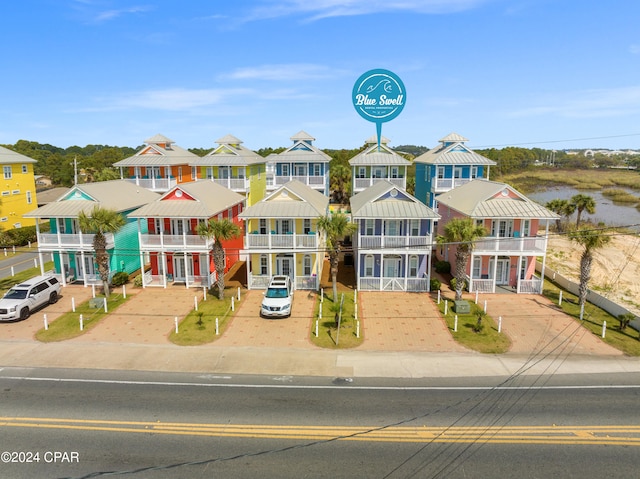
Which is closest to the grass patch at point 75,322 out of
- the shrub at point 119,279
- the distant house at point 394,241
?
the shrub at point 119,279

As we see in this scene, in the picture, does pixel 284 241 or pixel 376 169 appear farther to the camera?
pixel 376 169

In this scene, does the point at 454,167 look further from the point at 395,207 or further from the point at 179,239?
the point at 179,239

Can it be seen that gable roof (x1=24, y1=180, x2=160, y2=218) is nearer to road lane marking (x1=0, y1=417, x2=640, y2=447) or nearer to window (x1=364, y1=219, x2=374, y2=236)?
window (x1=364, y1=219, x2=374, y2=236)

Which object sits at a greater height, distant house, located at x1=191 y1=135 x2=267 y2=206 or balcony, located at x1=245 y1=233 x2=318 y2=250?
distant house, located at x1=191 y1=135 x2=267 y2=206

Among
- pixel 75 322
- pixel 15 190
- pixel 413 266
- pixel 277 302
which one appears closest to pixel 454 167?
pixel 413 266

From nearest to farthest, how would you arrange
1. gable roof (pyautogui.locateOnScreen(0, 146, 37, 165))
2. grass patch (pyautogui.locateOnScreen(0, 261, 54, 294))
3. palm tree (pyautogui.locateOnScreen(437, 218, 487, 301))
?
palm tree (pyautogui.locateOnScreen(437, 218, 487, 301))
grass patch (pyautogui.locateOnScreen(0, 261, 54, 294))
gable roof (pyautogui.locateOnScreen(0, 146, 37, 165))

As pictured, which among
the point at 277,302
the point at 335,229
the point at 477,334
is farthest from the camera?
the point at 335,229

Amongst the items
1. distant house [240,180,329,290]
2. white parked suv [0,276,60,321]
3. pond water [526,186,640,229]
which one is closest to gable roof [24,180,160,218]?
white parked suv [0,276,60,321]
